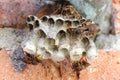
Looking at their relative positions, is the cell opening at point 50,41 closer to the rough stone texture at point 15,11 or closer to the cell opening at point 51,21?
the cell opening at point 51,21

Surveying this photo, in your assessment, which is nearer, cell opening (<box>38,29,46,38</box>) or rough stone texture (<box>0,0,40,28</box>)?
cell opening (<box>38,29,46,38</box>)

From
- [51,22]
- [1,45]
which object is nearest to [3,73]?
Answer: [1,45]

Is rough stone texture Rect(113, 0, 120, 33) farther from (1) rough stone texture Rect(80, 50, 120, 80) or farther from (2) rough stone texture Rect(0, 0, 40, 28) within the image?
(2) rough stone texture Rect(0, 0, 40, 28)

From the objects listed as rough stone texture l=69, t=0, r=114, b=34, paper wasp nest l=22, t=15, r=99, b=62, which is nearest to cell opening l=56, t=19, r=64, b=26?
paper wasp nest l=22, t=15, r=99, b=62

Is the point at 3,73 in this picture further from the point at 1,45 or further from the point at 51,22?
the point at 51,22

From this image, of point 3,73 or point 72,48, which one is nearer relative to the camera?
point 72,48

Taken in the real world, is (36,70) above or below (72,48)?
below

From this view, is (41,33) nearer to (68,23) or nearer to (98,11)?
(68,23)

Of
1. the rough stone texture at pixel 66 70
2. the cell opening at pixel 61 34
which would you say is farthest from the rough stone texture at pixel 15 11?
the cell opening at pixel 61 34
